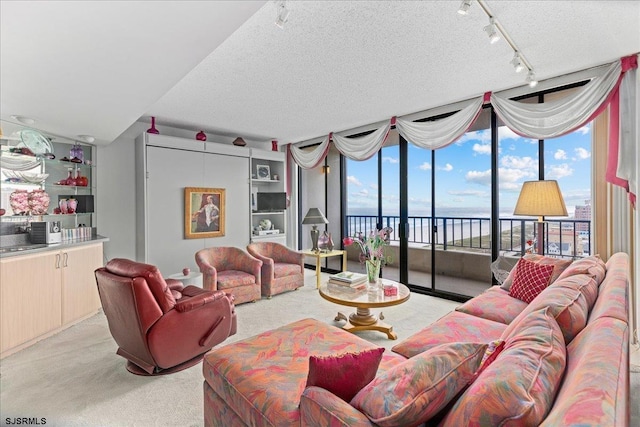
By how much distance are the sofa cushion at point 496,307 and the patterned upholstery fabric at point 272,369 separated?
1002 millimetres

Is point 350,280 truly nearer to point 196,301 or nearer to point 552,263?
point 196,301

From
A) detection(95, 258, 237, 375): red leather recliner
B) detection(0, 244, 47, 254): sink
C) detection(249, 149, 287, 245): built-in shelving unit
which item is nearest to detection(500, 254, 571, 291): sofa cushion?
detection(95, 258, 237, 375): red leather recliner

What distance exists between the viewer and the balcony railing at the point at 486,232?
400cm

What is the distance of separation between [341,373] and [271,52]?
2.45 metres

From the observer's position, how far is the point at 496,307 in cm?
241

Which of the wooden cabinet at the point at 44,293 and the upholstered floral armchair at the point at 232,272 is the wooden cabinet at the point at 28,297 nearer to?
the wooden cabinet at the point at 44,293

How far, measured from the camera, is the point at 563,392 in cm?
82

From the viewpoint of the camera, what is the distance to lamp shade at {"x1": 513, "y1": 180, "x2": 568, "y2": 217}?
2830 mm

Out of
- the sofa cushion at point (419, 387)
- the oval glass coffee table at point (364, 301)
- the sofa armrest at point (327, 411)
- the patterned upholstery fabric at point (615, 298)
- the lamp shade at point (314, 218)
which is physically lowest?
the oval glass coffee table at point (364, 301)

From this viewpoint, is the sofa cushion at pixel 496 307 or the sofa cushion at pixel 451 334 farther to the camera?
the sofa cushion at pixel 496 307

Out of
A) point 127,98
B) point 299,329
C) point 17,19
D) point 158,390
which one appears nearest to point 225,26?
point 17,19

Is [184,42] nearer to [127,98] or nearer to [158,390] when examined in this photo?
[127,98]

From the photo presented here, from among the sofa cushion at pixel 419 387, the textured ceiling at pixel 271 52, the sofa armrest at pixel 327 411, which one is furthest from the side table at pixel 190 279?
the sofa cushion at pixel 419 387

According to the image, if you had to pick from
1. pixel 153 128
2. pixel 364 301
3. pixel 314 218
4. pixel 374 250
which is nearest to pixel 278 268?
pixel 314 218
